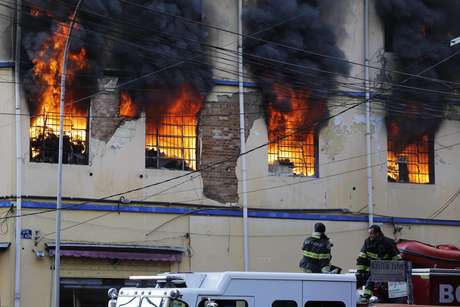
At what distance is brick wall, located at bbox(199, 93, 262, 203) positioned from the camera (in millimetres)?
22672

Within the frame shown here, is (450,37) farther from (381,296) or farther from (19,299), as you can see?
(381,296)

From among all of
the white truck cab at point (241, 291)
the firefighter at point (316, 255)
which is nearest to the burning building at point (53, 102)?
the firefighter at point (316, 255)

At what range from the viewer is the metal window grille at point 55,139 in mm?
21375

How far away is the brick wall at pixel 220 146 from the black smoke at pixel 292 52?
3.52 ft

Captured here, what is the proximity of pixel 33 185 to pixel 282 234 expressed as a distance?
6546mm

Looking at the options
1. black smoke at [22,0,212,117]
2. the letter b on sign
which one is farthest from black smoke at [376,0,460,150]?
the letter b on sign

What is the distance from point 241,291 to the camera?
9.46 meters

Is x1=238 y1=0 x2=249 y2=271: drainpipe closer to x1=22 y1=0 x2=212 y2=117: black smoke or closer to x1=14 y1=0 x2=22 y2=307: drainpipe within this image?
x1=22 y1=0 x2=212 y2=117: black smoke

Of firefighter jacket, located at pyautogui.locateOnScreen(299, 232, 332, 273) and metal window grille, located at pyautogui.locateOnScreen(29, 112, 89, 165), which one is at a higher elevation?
metal window grille, located at pyautogui.locateOnScreen(29, 112, 89, 165)

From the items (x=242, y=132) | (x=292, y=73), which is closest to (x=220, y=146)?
(x=242, y=132)

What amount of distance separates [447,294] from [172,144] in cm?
1285

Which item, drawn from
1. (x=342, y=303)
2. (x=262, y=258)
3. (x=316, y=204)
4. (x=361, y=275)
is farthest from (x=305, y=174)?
(x=342, y=303)

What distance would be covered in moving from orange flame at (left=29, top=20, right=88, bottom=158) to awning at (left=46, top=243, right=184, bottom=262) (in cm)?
248

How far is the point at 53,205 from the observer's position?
2098cm
